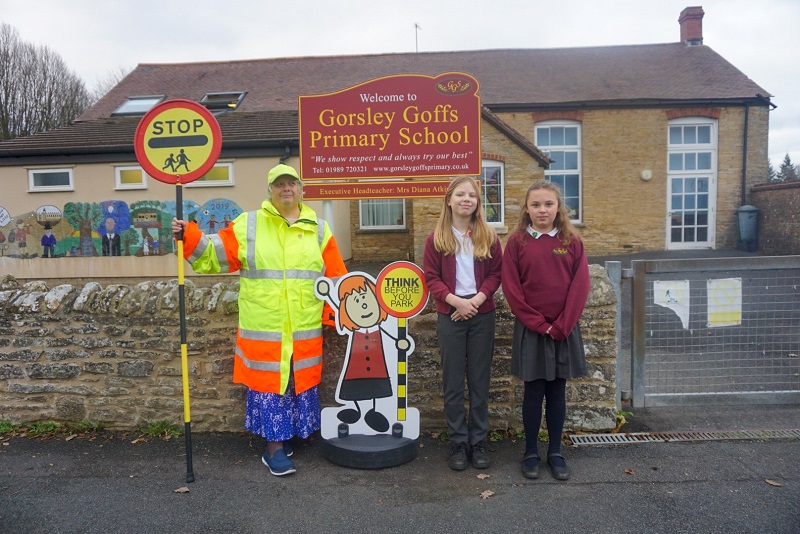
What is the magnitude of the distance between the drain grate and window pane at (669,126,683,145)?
49.1ft

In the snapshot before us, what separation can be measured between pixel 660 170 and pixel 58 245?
56.8 ft

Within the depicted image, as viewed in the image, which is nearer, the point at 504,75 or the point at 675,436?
the point at 675,436

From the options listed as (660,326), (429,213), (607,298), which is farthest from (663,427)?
(429,213)

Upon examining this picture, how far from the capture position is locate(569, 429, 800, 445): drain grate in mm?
4078

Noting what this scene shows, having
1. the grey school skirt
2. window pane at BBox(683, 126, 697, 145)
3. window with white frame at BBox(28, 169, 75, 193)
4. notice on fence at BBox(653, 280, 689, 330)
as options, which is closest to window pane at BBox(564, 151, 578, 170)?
window pane at BBox(683, 126, 697, 145)

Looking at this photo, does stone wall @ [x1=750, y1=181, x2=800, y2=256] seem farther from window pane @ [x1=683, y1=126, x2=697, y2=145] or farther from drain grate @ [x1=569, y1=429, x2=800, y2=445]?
drain grate @ [x1=569, y1=429, x2=800, y2=445]

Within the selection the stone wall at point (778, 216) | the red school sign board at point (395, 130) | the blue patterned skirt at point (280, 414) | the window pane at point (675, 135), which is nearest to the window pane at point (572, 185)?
the window pane at point (675, 135)

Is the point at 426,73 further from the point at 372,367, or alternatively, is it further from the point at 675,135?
the point at 372,367

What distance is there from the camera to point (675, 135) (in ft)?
56.1

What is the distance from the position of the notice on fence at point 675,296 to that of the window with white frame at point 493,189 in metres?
9.53

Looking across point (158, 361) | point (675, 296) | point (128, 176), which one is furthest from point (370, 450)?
point (128, 176)

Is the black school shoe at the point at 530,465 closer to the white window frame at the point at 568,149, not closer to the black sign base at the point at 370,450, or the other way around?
the black sign base at the point at 370,450

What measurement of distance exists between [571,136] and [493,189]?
4.39 meters

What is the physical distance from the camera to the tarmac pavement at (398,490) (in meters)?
3.07
